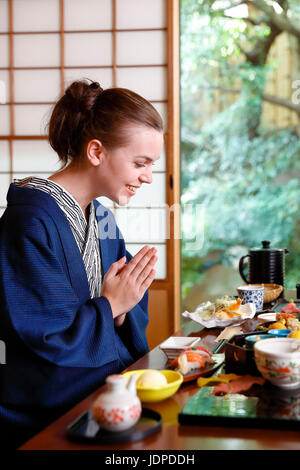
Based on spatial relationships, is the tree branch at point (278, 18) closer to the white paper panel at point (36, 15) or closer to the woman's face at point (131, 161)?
the white paper panel at point (36, 15)

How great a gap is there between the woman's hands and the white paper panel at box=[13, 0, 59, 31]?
3109 mm

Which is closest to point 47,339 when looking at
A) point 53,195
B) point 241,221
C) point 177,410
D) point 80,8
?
point 177,410

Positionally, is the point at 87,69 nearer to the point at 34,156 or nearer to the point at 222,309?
the point at 34,156

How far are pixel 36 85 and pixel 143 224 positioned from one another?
4.48ft

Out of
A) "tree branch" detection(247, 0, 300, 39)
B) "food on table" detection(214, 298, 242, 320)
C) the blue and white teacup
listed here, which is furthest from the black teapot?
"tree branch" detection(247, 0, 300, 39)

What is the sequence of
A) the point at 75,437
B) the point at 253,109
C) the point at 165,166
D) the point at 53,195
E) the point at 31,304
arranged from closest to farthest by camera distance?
the point at 75,437 < the point at 31,304 < the point at 53,195 < the point at 165,166 < the point at 253,109

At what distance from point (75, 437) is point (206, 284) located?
20.0 ft

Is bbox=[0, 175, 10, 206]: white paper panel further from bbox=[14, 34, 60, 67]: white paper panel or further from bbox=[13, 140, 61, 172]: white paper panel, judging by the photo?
bbox=[14, 34, 60, 67]: white paper panel

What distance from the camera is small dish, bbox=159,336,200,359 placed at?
156cm

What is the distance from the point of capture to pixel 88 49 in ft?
13.9

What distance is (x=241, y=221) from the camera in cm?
679

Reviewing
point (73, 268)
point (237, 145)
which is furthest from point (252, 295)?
point (237, 145)

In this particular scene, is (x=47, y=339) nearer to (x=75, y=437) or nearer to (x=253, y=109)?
(x=75, y=437)

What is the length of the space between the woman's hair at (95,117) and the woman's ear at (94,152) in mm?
22
